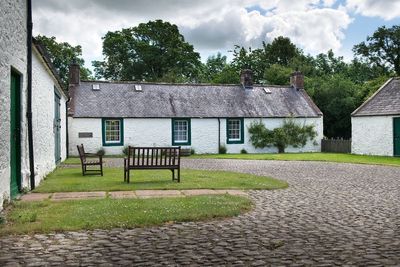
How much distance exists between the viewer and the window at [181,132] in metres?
32.9

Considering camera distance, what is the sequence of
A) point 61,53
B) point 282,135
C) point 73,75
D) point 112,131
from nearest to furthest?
point 112,131
point 73,75
point 282,135
point 61,53

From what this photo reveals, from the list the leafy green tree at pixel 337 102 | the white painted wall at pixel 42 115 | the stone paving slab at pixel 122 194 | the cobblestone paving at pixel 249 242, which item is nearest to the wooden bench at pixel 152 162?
the stone paving slab at pixel 122 194

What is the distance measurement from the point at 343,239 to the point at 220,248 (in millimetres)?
1922

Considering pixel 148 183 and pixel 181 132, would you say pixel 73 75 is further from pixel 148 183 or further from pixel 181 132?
pixel 148 183

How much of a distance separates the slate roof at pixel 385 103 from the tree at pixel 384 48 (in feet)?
102

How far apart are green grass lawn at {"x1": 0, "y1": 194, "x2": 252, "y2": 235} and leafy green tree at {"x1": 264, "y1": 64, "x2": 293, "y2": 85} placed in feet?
138

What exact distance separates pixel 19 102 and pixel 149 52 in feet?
161

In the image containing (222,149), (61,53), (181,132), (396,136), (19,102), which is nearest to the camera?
(19,102)

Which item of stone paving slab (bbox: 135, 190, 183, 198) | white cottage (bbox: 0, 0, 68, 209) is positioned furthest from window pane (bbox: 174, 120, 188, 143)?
stone paving slab (bbox: 135, 190, 183, 198)

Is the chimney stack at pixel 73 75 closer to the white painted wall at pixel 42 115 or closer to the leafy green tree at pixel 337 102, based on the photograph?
the white painted wall at pixel 42 115

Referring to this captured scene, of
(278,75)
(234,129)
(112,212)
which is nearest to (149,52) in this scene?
(278,75)

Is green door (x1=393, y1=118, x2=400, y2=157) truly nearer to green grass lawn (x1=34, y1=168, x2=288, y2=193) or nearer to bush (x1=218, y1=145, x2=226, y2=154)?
bush (x1=218, y1=145, x2=226, y2=154)

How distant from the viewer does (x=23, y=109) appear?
11203mm

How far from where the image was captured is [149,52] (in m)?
59.2
